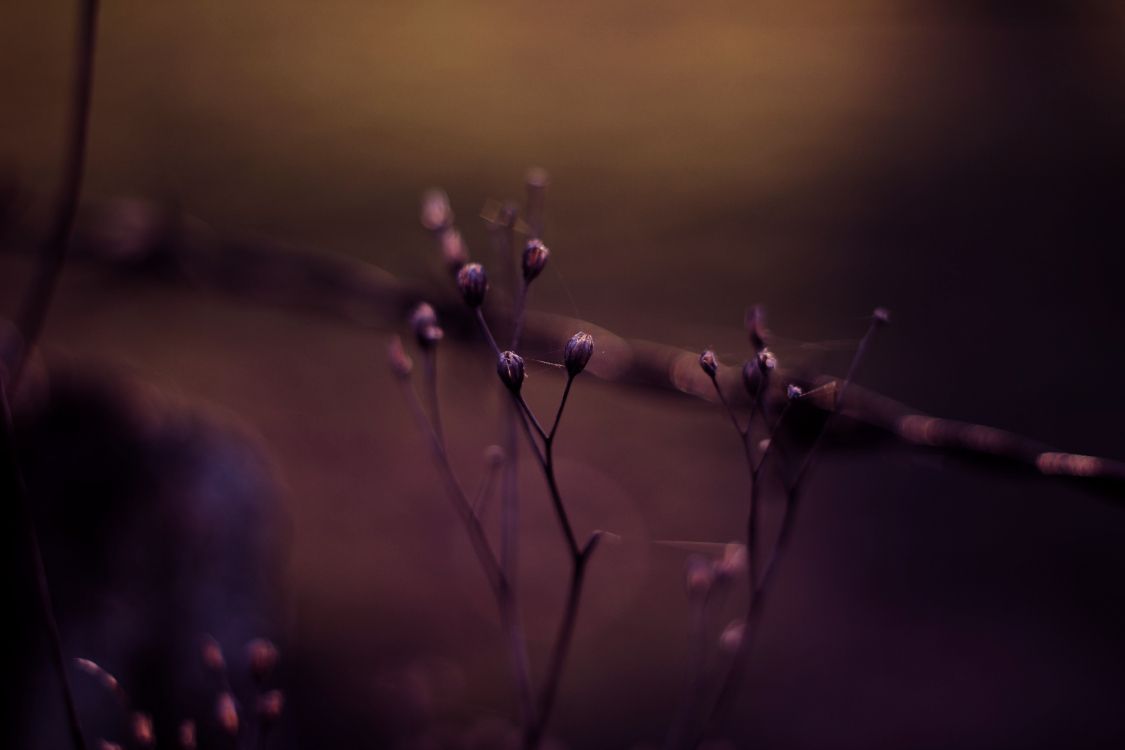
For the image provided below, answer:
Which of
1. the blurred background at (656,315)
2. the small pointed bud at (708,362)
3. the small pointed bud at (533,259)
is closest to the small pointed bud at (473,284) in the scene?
the small pointed bud at (533,259)

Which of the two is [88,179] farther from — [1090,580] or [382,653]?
→ [1090,580]

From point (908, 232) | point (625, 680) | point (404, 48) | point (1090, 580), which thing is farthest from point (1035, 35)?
point (625, 680)

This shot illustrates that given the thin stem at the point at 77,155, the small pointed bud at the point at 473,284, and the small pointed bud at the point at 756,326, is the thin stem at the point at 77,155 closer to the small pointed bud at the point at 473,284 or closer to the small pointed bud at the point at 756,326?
the small pointed bud at the point at 473,284

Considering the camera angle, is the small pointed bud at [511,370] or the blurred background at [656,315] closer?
the small pointed bud at [511,370]

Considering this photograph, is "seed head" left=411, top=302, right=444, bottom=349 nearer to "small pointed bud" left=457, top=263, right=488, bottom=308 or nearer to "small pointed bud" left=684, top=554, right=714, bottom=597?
"small pointed bud" left=457, top=263, right=488, bottom=308

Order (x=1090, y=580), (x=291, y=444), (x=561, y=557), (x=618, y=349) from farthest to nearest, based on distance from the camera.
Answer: (x=291, y=444) < (x=561, y=557) < (x=1090, y=580) < (x=618, y=349)

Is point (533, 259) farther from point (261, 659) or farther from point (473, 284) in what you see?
point (261, 659)

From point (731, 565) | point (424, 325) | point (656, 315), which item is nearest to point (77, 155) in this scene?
point (424, 325)
